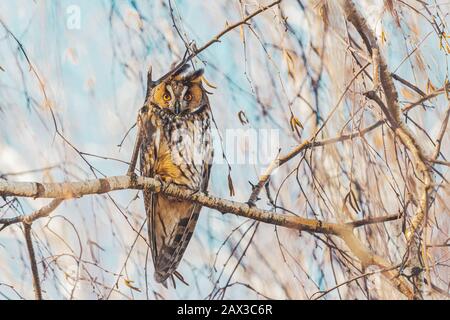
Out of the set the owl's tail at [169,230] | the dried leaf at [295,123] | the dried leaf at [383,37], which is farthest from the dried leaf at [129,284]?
the dried leaf at [383,37]

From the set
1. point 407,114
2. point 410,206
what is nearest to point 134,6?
point 407,114

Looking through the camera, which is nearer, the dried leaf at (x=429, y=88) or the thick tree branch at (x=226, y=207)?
the thick tree branch at (x=226, y=207)

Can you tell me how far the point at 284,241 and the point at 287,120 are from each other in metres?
0.27

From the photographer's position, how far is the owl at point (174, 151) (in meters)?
1.34

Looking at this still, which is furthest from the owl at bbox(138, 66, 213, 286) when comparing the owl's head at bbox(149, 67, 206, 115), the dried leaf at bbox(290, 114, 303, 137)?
the dried leaf at bbox(290, 114, 303, 137)

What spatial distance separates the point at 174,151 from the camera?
4.42ft

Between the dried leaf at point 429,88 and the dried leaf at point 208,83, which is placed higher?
the dried leaf at point 208,83

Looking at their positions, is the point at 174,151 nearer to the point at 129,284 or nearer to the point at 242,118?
the point at 242,118

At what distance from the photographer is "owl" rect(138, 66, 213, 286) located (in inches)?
52.8

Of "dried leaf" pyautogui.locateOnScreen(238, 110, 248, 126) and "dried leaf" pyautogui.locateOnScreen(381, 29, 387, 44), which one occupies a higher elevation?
"dried leaf" pyautogui.locateOnScreen(381, 29, 387, 44)

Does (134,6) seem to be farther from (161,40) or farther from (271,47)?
(271,47)

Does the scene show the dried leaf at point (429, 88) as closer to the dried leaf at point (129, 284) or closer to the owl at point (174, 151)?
the owl at point (174, 151)

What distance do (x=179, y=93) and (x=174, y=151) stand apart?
0.13m

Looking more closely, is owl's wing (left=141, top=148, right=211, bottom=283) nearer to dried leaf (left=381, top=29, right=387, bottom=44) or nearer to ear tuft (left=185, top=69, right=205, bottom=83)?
ear tuft (left=185, top=69, right=205, bottom=83)
